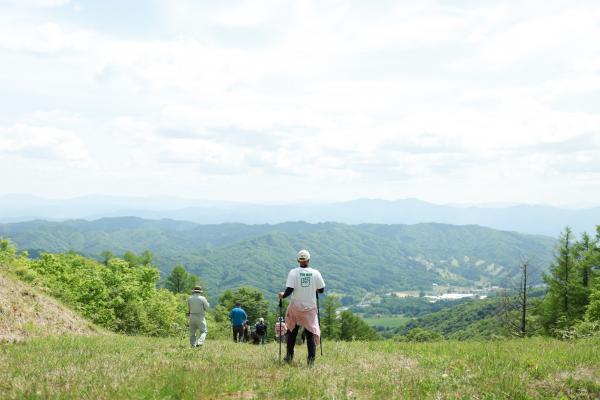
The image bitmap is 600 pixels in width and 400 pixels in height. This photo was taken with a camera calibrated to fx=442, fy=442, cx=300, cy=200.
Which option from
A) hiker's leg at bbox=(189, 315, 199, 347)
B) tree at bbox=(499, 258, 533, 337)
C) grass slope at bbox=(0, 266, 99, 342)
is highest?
hiker's leg at bbox=(189, 315, 199, 347)

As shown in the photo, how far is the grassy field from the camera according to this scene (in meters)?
7.30

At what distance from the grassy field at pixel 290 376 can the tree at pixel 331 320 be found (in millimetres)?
72324

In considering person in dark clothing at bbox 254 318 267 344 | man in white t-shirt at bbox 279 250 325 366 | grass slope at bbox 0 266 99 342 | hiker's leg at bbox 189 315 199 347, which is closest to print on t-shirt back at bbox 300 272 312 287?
man in white t-shirt at bbox 279 250 325 366

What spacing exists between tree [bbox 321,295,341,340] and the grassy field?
7232 cm

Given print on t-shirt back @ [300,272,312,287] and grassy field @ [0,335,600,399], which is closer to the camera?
grassy field @ [0,335,600,399]

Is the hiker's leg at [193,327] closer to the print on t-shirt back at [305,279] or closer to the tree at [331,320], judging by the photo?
the print on t-shirt back at [305,279]

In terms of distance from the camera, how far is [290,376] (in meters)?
8.84

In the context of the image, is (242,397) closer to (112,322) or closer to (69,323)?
(69,323)

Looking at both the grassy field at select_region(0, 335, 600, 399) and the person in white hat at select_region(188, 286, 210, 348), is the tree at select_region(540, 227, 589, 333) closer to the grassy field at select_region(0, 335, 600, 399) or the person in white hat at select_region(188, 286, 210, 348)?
the grassy field at select_region(0, 335, 600, 399)

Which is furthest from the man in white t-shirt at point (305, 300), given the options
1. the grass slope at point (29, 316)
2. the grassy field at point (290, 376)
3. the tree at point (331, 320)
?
the tree at point (331, 320)

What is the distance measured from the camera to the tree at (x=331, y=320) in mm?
81875

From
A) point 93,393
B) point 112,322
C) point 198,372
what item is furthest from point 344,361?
point 112,322

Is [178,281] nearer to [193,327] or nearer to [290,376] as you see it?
[193,327]

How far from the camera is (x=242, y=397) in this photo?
24.1 ft
